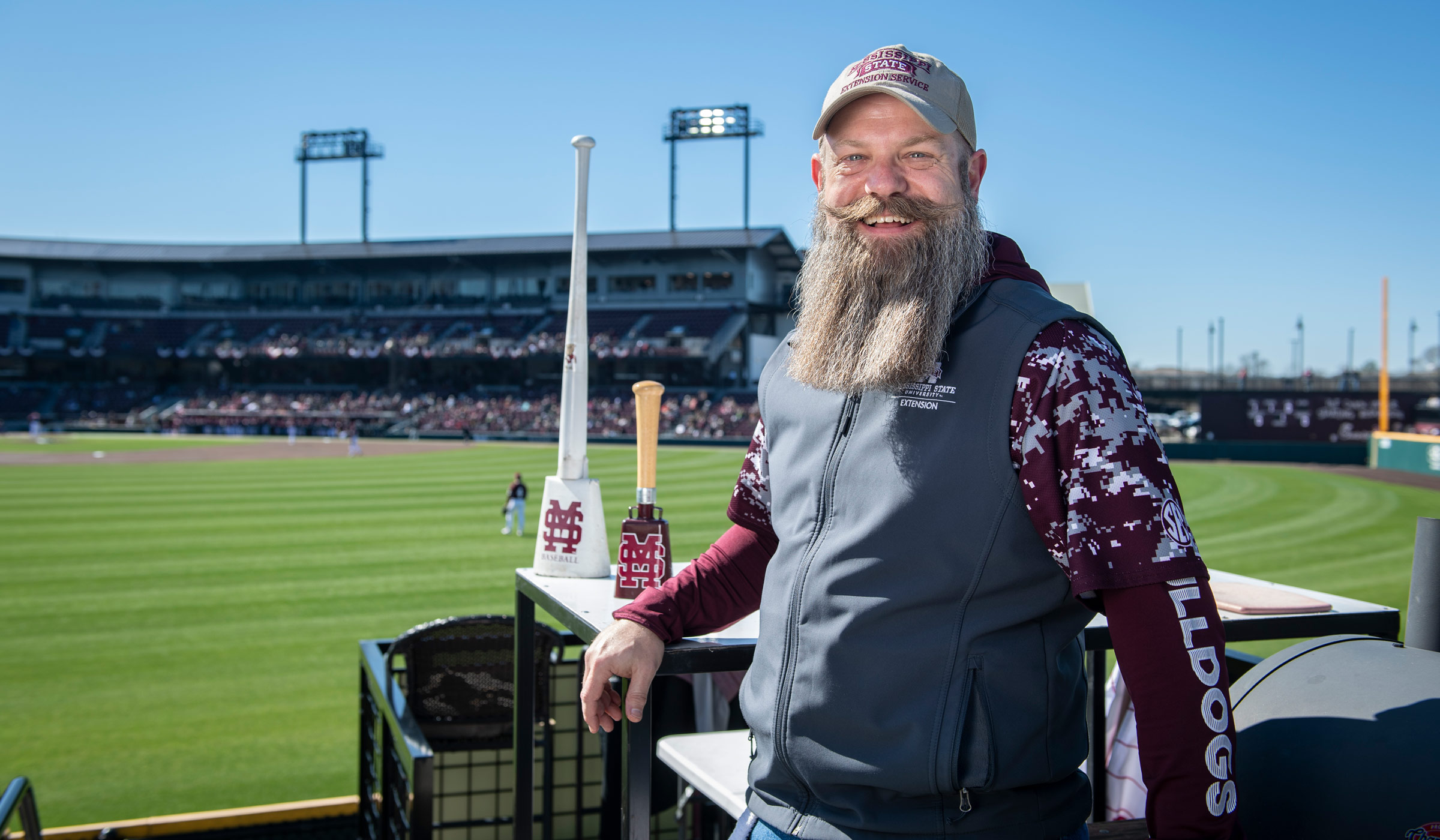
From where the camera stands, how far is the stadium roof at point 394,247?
5166 centimetres

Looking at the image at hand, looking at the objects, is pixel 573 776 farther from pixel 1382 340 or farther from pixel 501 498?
pixel 1382 340

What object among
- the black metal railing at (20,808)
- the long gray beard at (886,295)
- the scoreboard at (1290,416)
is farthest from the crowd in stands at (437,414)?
the long gray beard at (886,295)

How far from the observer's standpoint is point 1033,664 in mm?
1447

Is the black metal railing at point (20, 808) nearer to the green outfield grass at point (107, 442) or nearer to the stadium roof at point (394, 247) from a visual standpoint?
the green outfield grass at point (107, 442)

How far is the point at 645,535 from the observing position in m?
2.46

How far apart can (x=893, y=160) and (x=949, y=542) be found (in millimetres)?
696

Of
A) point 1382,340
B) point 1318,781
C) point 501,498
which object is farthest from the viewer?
point 1382,340

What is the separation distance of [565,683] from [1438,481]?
89.8 ft

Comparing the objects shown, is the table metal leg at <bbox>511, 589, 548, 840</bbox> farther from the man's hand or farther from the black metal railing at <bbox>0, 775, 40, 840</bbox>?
the black metal railing at <bbox>0, 775, 40, 840</bbox>

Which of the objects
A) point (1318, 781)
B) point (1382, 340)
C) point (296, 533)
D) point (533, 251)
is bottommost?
point (296, 533)

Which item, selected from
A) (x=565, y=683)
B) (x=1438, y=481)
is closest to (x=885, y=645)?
(x=565, y=683)

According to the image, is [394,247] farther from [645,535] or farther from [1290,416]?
[645,535]

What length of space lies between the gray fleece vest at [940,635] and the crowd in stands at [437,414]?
3851cm

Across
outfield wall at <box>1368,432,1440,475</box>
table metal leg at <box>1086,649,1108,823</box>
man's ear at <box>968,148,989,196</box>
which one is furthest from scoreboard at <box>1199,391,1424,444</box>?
man's ear at <box>968,148,989,196</box>
